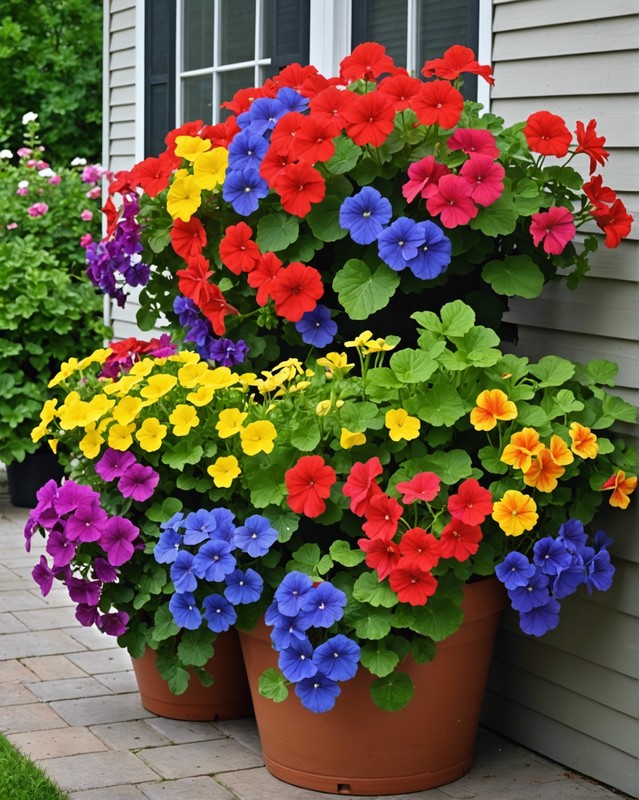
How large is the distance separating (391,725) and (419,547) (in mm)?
490

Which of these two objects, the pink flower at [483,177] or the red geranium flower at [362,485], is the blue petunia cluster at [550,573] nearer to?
the red geranium flower at [362,485]

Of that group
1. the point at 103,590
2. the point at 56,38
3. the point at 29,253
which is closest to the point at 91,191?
the point at 29,253

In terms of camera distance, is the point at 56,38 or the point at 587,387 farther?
the point at 56,38

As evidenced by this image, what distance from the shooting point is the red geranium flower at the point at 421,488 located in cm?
276

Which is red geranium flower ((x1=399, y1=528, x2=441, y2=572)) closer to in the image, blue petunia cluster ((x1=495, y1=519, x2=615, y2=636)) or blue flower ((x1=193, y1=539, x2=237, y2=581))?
blue petunia cluster ((x1=495, y1=519, x2=615, y2=636))

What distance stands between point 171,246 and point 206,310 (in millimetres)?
380

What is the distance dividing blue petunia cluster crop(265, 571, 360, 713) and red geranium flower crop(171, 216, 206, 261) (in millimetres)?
→ 1042

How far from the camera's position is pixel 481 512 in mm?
2764

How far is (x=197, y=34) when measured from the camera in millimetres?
5211

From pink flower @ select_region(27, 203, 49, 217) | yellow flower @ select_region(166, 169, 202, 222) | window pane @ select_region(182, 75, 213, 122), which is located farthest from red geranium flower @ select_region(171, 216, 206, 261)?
pink flower @ select_region(27, 203, 49, 217)

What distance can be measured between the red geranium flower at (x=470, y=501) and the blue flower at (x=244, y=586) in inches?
19.4

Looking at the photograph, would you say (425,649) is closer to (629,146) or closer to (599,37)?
(629,146)

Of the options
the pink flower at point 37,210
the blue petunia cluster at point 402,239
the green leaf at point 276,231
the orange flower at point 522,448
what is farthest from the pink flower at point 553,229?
the pink flower at point 37,210

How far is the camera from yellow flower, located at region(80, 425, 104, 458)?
3.29 metres
